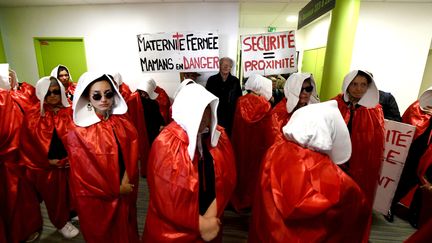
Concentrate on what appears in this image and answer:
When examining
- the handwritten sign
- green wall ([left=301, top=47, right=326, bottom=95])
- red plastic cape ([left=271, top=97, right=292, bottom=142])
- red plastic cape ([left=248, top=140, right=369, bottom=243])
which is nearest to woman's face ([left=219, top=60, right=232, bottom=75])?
red plastic cape ([left=271, top=97, right=292, bottom=142])

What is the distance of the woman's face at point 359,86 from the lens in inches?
83.8

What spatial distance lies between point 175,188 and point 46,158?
1.58 metres

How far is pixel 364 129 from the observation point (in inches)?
81.6

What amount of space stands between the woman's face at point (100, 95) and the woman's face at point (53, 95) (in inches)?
25.5

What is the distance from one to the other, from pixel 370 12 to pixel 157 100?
4.71 metres

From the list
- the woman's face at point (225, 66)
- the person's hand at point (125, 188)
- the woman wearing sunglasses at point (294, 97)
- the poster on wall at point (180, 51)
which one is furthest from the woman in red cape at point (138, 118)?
the woman wearing sunglasses at point (294, 97)

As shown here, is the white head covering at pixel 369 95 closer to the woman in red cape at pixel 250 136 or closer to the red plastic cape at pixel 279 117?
the red plastic cape at pixel 279 117

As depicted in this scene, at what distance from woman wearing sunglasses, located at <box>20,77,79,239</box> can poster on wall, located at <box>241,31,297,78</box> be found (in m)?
2.21

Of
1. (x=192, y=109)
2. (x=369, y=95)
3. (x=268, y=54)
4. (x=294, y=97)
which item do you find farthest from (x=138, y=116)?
(x=369, y=95)

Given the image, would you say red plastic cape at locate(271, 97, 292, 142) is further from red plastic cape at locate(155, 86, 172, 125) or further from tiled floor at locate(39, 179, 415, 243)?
red plastic cape at locate(155, 86, 172, 125)

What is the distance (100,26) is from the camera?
466 cm

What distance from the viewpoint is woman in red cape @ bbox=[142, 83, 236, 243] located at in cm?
117

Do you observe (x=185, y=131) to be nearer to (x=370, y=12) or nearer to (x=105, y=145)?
(x=105, y=145)

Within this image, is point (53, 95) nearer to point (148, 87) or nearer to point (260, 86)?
point (148, 87)
